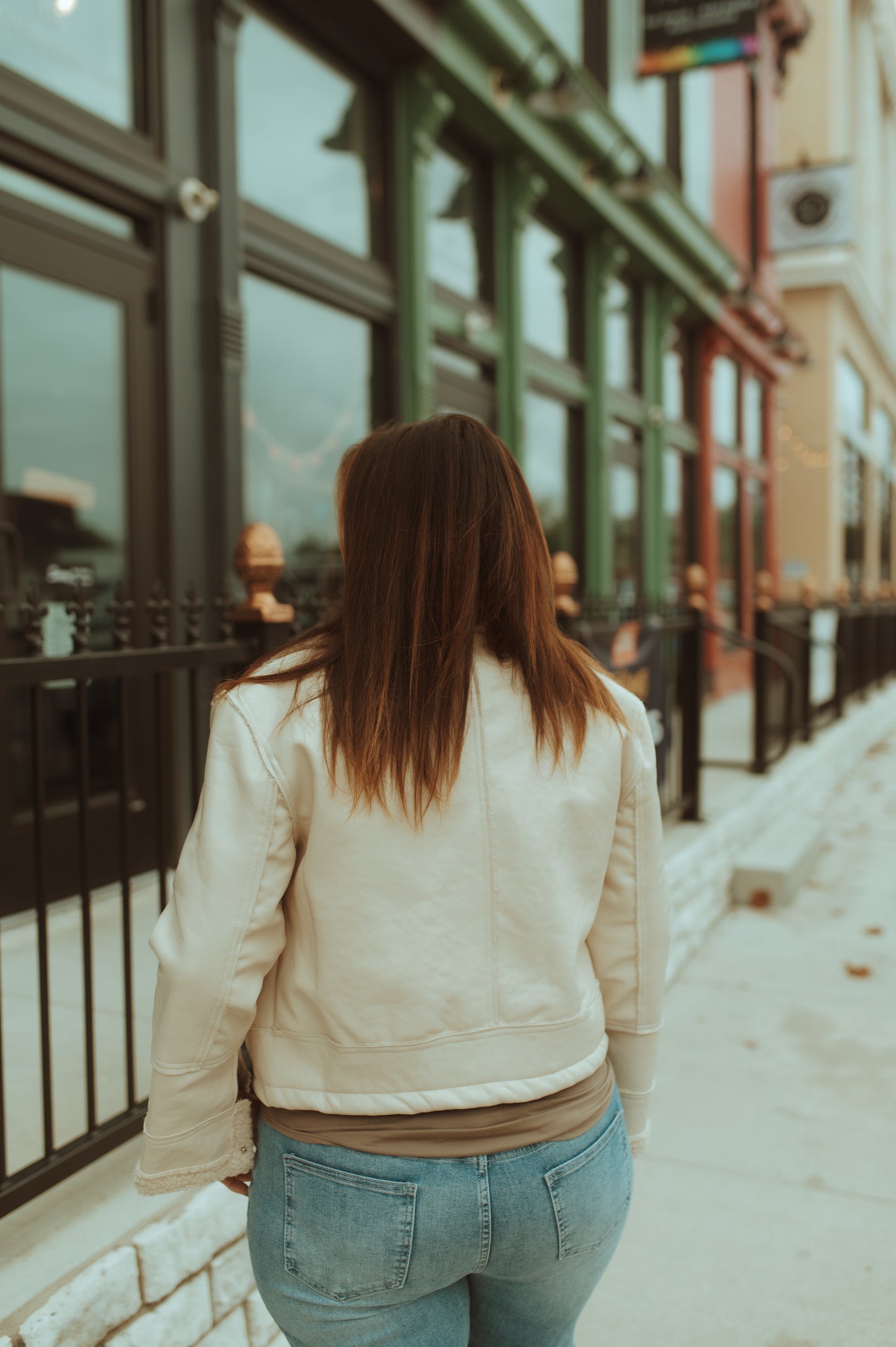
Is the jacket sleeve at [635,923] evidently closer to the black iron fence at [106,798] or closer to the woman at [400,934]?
the woman at [400,934]

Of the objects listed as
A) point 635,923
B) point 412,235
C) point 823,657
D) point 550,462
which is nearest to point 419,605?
point 635,923

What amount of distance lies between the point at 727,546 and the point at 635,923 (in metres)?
14.2

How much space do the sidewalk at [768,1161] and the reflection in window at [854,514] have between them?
18658 mm

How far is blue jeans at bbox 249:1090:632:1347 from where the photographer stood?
1336mm

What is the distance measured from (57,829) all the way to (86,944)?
230cm

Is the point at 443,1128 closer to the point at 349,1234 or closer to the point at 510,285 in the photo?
the point at 349,1234

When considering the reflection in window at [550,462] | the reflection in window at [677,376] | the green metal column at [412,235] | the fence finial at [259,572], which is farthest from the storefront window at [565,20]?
the fence finial at [259,572]

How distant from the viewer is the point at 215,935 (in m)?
1.36

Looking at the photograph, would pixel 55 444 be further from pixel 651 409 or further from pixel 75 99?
pixel 651 409

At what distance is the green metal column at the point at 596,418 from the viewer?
1023 cm

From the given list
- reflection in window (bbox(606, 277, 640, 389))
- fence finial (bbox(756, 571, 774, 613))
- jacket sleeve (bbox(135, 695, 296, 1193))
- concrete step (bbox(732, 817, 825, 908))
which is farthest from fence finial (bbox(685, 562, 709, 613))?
jacket sleeve (bbox(135, 695, 296, 1193))

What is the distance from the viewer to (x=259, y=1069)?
1.45 m

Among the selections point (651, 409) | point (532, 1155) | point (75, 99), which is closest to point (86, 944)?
point (532, 1155)

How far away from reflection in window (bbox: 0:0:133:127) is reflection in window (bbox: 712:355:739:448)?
10.3 meters
